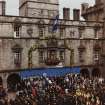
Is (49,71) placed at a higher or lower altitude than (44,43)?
lower

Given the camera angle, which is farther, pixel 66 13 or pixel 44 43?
pixel 66 13

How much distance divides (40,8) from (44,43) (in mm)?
8799

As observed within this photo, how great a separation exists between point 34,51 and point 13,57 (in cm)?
276

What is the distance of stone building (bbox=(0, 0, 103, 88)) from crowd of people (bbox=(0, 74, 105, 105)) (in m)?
3.20

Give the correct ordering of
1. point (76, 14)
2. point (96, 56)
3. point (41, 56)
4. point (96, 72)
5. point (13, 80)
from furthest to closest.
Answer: point (76, 14) < point (96, 72) < point (96, 56) < point (41, 56) < point (13, 80)

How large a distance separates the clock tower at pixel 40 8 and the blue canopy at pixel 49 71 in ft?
32.3

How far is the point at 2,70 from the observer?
40.4 m

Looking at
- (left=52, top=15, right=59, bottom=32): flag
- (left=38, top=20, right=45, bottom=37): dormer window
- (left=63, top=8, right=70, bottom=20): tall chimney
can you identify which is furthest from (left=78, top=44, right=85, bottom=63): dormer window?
(left=38, top=20, right=45, bottom=37): dormer window

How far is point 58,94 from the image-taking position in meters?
30.4

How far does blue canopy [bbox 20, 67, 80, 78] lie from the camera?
41188mm

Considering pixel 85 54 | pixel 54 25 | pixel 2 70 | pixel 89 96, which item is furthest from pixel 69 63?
pixel 89 96

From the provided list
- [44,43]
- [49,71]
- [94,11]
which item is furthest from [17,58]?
[94,11]

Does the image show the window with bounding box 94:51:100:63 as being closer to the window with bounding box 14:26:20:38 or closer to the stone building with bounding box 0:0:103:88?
the stone building with bounding box 0:0:103:88

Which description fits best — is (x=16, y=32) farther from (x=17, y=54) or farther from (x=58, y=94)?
(x=58, y=94)
